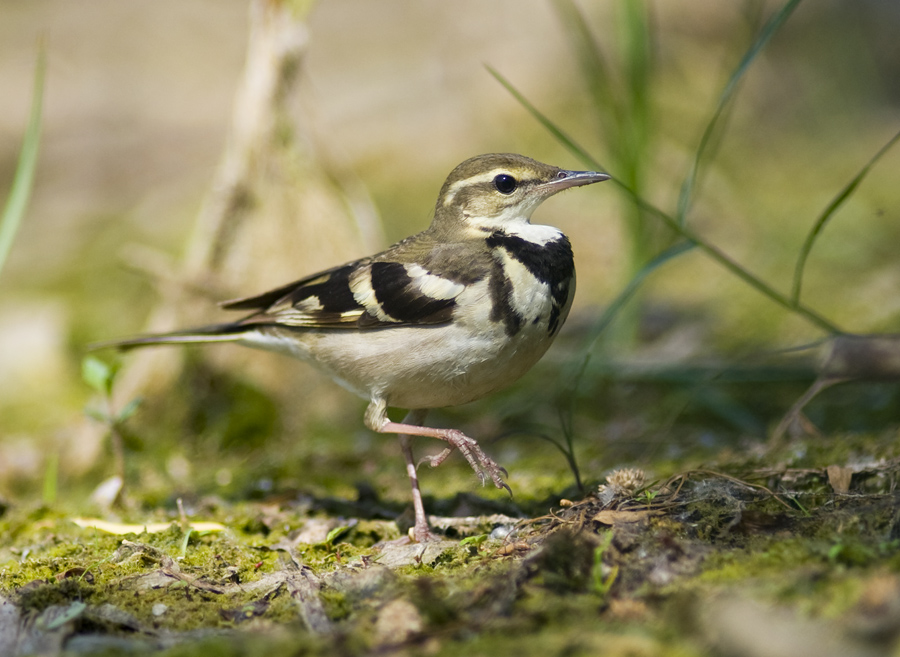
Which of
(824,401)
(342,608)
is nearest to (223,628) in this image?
(342,608)

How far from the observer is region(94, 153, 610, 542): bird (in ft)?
13.2

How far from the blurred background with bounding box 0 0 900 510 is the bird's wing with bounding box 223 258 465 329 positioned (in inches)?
32.6

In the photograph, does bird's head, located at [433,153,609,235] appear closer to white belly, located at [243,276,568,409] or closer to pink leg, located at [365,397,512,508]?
white belly, located at [243,276,568,409]

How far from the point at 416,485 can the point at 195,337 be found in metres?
1.69

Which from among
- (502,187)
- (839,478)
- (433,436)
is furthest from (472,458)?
(839,478)

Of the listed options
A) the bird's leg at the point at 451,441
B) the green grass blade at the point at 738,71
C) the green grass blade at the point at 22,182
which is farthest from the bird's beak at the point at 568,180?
the green grass blade at the point at 22,182

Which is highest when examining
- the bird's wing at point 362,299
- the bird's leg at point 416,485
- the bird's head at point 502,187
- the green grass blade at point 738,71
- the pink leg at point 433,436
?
the green grass blade at point 738,71

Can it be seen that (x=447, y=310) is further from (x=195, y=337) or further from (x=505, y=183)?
(x=195, y=337)

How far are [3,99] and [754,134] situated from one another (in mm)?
11474

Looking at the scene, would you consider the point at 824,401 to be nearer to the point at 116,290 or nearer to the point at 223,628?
the point at 223,628

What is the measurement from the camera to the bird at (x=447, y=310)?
4015mm

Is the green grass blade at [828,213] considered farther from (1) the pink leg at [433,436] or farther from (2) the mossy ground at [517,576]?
(1) the pink leg at [433,436]

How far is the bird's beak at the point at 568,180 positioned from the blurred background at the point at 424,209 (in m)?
0.88

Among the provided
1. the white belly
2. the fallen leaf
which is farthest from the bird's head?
the fallen leaf
